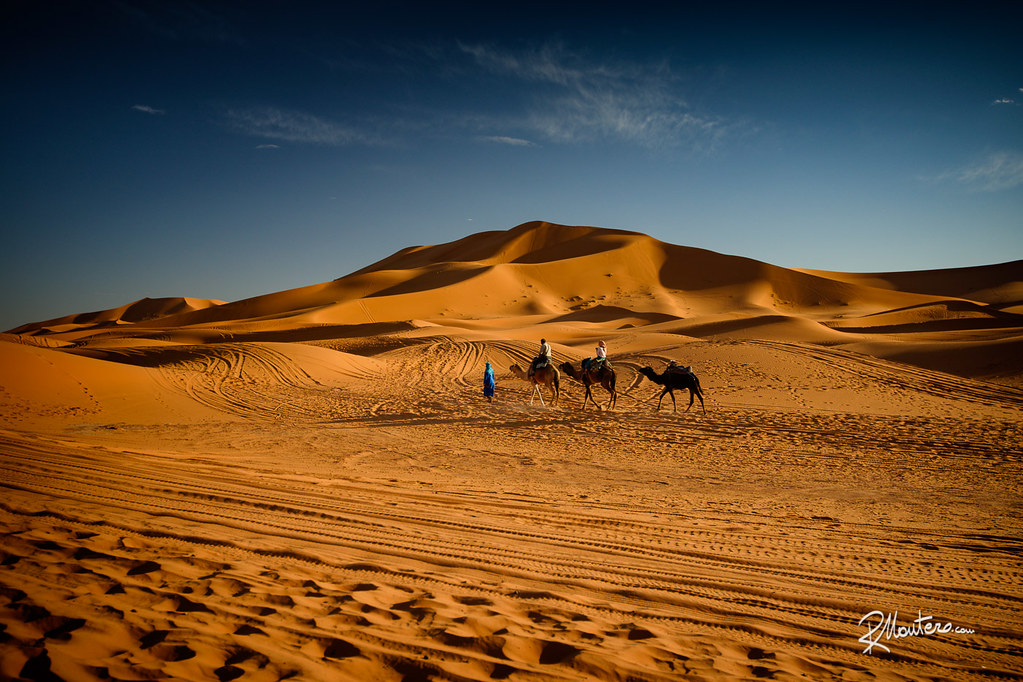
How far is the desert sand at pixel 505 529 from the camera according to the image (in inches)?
117

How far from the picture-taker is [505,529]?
5.34 m

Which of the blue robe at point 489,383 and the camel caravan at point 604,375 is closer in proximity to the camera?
the camel caravan at point 604,375

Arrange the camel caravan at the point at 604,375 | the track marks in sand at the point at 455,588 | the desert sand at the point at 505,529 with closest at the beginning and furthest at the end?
1. the track marks in sand at the point at 455,588
2. the desert sand at the point at 505,529
3. the camel caravan at the point at 604,375

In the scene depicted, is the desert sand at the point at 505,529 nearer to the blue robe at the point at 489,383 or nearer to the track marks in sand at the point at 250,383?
the track marks in sand at the point at 250,383

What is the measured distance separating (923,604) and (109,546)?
19.6 feet

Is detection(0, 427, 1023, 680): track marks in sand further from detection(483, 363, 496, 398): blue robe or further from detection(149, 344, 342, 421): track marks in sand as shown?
detection(483, 363, 496, 398): blue robe

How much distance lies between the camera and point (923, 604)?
3895 mm
